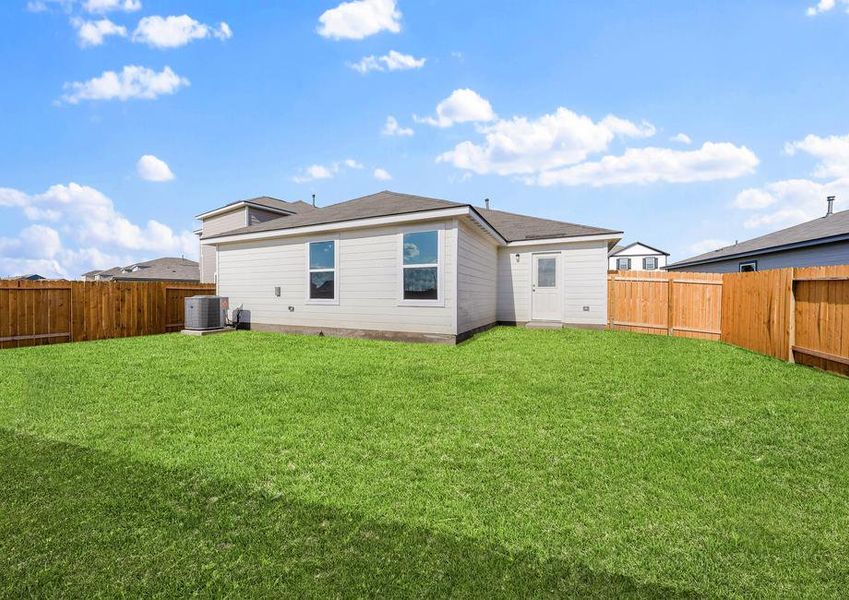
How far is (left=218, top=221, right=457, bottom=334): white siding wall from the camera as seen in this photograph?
820 centimetres

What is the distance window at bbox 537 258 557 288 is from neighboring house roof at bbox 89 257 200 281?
89.7 ft

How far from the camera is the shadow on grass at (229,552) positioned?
1561 mm

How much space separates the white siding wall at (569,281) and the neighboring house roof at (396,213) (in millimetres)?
438

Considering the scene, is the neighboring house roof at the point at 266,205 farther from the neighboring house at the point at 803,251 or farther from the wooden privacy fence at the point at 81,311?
the neighboring house at the point at 803,251

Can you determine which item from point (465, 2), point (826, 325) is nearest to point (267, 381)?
point (826, 325)

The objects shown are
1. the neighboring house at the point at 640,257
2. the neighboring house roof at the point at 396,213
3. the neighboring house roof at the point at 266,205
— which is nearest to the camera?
the neighboring house roof at the point at 396,213

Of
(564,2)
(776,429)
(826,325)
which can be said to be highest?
(564,2)

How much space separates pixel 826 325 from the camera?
5.83 m

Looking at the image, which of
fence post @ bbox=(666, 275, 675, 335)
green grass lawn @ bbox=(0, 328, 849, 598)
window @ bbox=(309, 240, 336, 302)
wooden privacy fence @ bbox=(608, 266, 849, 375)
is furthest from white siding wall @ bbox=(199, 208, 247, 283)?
fence post @ bbox=(666, 275, 675, 335)

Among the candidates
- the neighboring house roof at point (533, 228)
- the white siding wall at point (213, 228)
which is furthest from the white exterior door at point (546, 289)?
the white siding wall at point (213, 228)

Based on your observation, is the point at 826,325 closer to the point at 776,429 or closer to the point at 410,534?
the point at 776,429

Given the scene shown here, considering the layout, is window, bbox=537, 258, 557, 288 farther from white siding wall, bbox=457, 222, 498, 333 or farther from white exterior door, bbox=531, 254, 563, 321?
white siding wall, bbox=457, 222, 498, 333

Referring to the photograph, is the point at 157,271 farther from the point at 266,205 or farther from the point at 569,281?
the point at 569,281

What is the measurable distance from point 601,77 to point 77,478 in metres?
12.6
